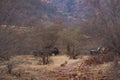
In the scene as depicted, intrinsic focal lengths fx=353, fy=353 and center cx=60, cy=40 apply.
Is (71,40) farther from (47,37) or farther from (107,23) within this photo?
(107,23)

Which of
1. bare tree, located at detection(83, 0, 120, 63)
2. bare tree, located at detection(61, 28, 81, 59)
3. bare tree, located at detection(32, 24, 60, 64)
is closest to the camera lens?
bare tree, located at detection(83, 0, 120, 63)

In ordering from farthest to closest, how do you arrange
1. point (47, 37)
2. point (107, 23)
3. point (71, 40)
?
point (71, 40) < point (47, 37) < point (107, 23)

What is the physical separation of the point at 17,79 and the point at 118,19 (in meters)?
5.93

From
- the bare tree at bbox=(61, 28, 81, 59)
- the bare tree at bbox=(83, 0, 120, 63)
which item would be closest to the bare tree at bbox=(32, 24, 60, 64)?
the bare tree at bbox=(61, 28, 81, 59)

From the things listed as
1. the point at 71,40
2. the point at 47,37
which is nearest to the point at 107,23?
the point at 47,37

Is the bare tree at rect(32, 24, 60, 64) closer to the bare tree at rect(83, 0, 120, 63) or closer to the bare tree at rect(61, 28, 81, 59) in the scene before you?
the bare tree at rect(61, 28, 81, 59)

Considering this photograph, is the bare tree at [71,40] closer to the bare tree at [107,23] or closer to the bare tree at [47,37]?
the bare tree at [47,37]

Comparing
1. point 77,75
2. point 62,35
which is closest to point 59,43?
point 62,35

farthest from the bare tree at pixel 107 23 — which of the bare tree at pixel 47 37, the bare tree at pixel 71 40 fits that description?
the bare tree at pixel 71 40

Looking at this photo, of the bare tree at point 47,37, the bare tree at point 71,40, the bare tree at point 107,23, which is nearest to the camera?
the bare tree at point 107,23

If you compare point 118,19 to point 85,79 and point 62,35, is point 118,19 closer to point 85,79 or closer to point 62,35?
point 85,79

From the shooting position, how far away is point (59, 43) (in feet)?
128

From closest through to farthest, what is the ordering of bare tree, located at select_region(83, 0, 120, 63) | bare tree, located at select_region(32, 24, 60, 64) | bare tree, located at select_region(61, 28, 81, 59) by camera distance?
1. bare tree, located at select_region(83, 0, 120, 63)
2. bare tree, located at select_region(32, 24, 60, 64)
3. bare tree, located at select_region(61, 28, 81, 59)

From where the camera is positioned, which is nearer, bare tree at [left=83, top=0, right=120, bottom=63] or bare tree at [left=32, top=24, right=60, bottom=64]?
bare tree at [left=83, top=0, right=120, bottom=63]
